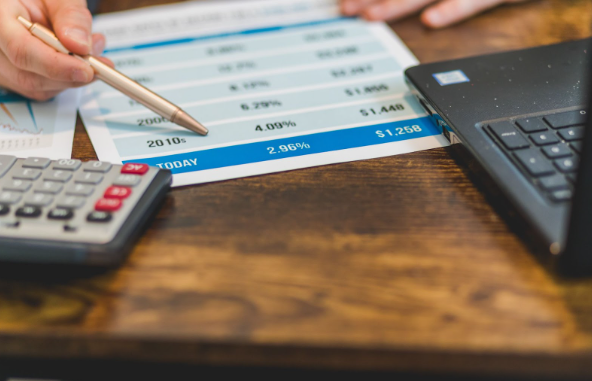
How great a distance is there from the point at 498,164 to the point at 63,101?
0.44 meters

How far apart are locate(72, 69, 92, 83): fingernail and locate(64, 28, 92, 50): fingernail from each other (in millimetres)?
28

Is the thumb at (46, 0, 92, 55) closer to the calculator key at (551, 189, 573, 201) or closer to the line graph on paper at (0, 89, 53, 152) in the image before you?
the line graph on paper at (0, 89, 53, 152)

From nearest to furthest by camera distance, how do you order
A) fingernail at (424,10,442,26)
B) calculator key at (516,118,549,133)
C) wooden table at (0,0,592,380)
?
1. wooden table at (0,0,592,380)
2. calculator key at (516,118,549,133)
3. fingernail at (424,10,442,26)

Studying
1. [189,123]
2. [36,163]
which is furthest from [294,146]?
[36,163]

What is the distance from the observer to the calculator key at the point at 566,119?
1.28 feet

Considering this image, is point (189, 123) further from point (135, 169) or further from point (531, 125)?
point (531, 125)

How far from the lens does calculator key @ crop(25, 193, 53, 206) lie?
0.35m

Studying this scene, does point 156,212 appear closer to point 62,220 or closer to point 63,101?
point 62,220

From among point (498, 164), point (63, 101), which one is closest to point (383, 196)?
point (498, 164)

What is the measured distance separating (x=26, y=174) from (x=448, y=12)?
0.52 meters

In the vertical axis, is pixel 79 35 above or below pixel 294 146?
above

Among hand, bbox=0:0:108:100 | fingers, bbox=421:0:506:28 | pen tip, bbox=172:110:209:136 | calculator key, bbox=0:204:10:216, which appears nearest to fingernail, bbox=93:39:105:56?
hand, bbox=0:0:108:100

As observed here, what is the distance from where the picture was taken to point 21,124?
51 centimetres

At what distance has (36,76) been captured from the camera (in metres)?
0.51
